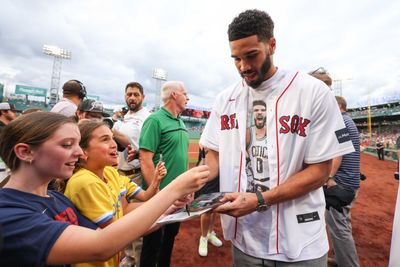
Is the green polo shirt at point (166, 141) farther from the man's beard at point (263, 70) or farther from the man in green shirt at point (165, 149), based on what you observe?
the man's beard at point (263, 70)

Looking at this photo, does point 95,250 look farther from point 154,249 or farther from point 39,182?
point 154,249

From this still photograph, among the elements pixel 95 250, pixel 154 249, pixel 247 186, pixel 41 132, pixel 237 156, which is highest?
pixel 41 132

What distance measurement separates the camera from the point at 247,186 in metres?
1.52

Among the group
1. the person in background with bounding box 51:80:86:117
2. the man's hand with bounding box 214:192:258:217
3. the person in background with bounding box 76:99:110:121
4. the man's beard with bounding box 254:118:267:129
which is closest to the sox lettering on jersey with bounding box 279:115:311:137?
the man's beard with bounding box 254:118:267:129

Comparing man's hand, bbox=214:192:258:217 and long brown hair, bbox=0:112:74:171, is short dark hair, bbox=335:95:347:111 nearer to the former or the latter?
man's hand, bbox=214:192:258:217

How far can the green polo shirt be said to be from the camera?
108 inches

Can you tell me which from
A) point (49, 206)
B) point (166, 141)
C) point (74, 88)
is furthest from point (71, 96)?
point (49, 206)

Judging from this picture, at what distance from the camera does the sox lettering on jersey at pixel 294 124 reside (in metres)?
1.32

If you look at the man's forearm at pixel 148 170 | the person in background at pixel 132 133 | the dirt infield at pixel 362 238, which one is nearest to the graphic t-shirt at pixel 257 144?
the man's forearm at pixel 148 170

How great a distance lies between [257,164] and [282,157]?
189 mm

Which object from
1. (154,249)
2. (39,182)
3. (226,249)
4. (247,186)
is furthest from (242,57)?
(226,249)

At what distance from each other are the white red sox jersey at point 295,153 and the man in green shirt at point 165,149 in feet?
4.95

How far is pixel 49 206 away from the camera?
Answer: 1171 mm

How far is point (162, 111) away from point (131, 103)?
47.9 inches
